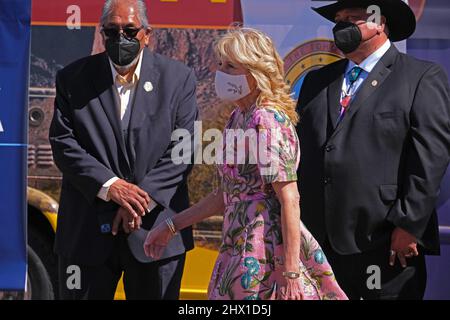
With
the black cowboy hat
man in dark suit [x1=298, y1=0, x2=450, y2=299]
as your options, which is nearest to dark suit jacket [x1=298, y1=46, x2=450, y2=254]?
man in dark suit [x1=298, y1=0, x2=450, y2=299]

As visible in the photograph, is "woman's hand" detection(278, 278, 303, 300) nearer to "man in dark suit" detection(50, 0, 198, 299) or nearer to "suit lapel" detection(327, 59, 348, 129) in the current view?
"man in dark suit" detection(50, 0, 198, 299)

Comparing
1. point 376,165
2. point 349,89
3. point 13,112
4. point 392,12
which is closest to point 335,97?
point 349,89

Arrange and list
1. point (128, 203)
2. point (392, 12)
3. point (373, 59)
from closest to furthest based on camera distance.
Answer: point (128, 203)
point (373, 59)
point (392, 12)

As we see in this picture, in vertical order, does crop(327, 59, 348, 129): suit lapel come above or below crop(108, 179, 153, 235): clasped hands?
above

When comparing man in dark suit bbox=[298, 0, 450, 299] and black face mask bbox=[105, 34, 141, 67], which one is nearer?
man in dark suit bbox=[298, 0, 450, 299]

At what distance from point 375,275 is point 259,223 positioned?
2.85 feet

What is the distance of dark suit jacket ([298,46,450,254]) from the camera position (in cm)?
416

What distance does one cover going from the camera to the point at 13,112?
204 inches

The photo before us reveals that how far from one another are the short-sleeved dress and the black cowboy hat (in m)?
1.04

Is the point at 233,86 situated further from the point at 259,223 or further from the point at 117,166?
the point at 117,166

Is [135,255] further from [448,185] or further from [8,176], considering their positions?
[448,185]

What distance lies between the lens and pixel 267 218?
145 inches

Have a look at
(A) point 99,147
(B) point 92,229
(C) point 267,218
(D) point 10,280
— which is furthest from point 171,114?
(D) point 10,280
